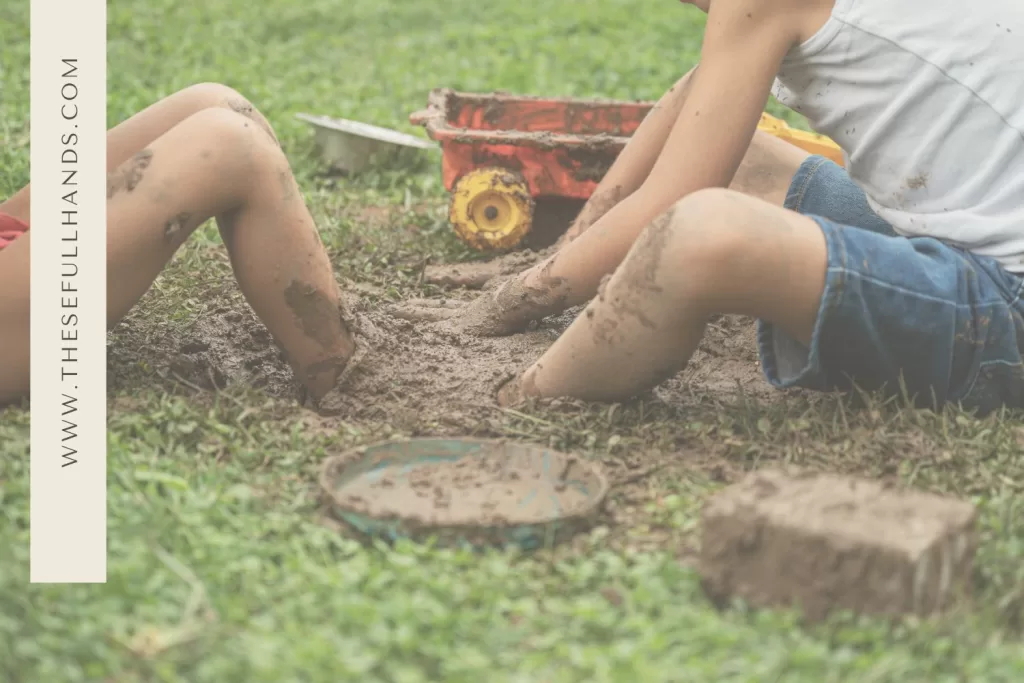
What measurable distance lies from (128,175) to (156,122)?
17.3 inches

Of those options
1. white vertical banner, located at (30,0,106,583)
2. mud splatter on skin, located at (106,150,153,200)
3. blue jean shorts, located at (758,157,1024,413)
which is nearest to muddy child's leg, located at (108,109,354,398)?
mud splatter on skin, located at (106,150,153,200)

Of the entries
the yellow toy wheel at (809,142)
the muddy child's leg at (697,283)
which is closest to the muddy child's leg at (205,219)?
the muddy child's leg at (697,283)

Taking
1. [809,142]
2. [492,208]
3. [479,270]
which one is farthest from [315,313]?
[809,142]

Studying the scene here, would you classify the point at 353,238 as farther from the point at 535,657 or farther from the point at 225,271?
the point at 535,657

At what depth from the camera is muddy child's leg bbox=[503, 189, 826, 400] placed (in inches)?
96.1

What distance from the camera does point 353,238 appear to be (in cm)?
420

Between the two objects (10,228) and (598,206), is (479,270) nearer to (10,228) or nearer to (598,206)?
(598,206)

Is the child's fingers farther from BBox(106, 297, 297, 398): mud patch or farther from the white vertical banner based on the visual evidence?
the white vertical banner

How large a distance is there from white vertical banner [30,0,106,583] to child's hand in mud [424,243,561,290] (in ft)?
5.32

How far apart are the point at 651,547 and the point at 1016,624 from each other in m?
0.58

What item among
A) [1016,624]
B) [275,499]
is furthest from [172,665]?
[1016,624]

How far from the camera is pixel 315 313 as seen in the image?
2.80 metres

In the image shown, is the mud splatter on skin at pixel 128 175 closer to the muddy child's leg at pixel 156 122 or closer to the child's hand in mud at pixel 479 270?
the muddy child's leg at pixel 156 122

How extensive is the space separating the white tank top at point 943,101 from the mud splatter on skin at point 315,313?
1107mm
